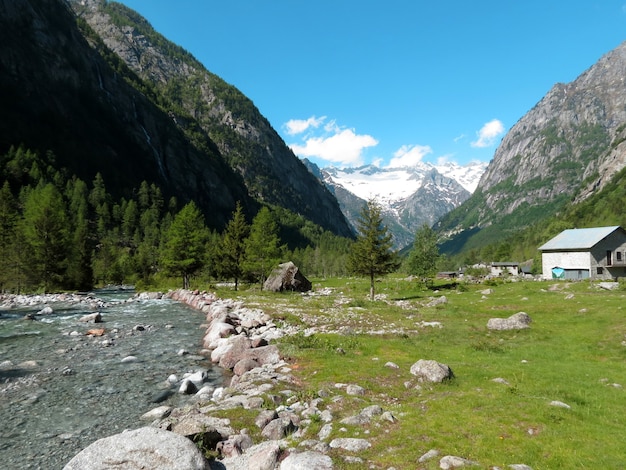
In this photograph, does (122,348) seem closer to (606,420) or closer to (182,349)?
(182,349)

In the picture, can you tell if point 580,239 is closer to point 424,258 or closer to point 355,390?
point 424,258

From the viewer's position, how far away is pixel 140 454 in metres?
7.52

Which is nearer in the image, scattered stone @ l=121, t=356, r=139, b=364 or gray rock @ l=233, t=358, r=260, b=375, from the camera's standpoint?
gray rock @ l=233, t=358, r=260, b=375

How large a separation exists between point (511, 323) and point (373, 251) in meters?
24.8

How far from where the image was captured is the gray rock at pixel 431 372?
15578 millimetres

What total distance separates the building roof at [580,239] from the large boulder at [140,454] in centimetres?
8264

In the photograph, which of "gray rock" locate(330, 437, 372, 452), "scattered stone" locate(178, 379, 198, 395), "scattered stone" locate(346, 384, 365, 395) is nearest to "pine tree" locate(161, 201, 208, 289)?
"scattered stone" locate(178, 379, 198, 395)

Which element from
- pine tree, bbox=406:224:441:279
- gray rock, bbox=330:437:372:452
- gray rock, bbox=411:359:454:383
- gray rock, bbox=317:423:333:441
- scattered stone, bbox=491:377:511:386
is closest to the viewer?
gray rock, bbox=330:437:372:452

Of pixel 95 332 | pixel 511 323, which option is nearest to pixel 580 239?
pixel 511 323

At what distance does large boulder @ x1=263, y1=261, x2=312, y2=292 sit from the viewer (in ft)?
216

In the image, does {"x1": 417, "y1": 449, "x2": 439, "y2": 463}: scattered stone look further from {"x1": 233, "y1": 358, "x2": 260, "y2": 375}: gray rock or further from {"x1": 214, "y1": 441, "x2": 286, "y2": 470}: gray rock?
{"x1": 233, "y1": 358, "x2": 260, "y2": 375}: gray rock

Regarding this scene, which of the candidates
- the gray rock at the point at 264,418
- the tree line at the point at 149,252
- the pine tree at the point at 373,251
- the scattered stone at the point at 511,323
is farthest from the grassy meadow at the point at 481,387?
the tree line at the point at 149,252

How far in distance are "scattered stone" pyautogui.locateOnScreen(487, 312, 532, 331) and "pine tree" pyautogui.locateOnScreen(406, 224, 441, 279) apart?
47.3m

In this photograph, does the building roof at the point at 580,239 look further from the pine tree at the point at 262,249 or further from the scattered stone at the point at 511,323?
the pine tree at the point at 262,249
